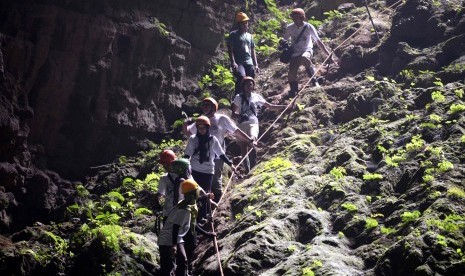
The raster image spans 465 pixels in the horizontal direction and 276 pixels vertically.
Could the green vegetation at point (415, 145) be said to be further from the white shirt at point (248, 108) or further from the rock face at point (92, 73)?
the rock face at point (92, 73)

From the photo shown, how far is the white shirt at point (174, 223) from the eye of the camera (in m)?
10.0

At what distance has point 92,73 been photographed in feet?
58.0

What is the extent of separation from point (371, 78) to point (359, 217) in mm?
8144

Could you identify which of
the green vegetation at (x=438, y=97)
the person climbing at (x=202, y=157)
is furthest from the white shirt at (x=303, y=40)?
the person climbing at (x=202, y=157)

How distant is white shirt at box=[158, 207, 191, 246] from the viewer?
394 inches

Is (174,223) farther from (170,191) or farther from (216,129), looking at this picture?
(216,129)

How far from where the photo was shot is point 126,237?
11328mm

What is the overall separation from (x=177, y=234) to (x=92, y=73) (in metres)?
9.41

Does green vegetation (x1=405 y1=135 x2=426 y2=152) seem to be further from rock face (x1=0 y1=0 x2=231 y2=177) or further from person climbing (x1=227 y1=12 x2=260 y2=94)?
rock face (x1=0 y1=0 x2=231 y2=177)

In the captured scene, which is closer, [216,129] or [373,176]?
[373,176]

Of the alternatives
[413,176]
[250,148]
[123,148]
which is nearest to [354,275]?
[413,176]

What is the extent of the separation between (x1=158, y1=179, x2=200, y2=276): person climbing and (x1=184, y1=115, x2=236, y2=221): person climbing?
6.42ft

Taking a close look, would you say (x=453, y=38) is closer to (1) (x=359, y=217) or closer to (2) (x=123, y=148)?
(1) (x=359, y=217)

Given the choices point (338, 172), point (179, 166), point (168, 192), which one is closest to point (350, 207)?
point (338, 172)
